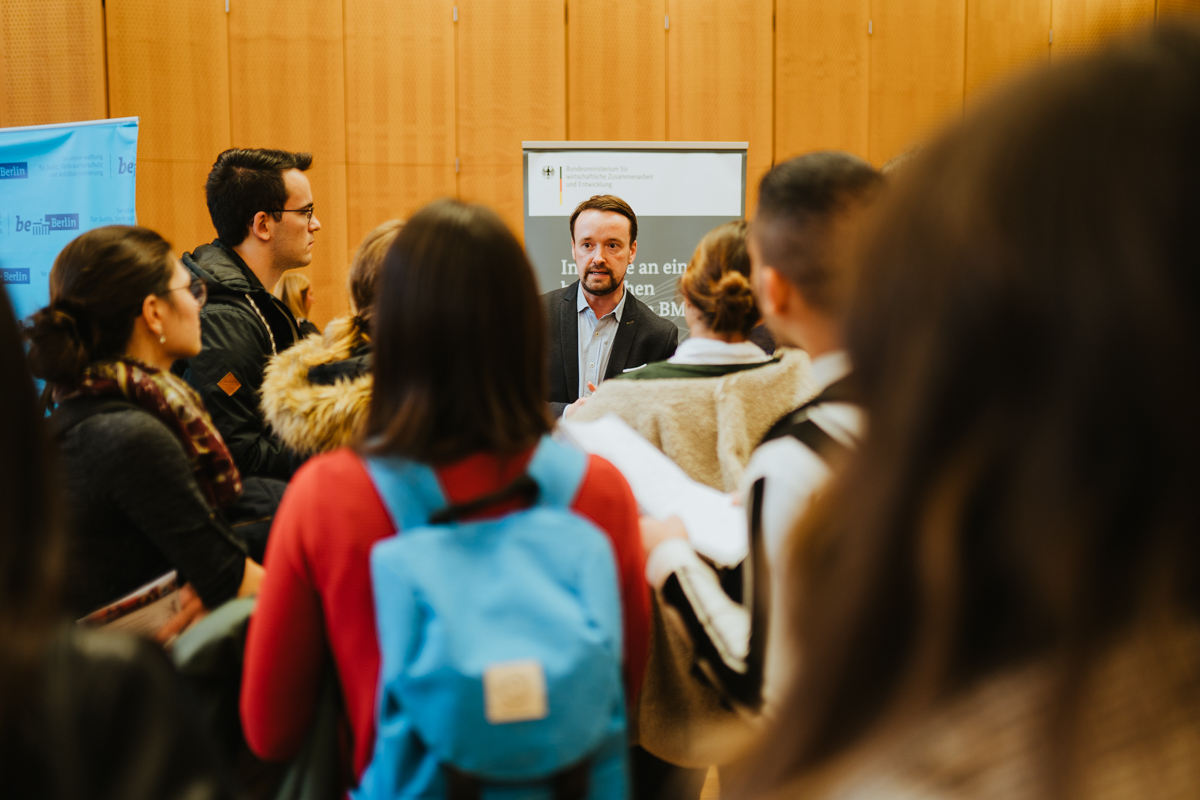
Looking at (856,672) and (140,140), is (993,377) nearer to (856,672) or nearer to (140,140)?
(856,672)

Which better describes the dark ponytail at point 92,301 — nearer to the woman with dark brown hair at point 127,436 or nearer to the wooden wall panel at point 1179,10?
the woman with dark brown hair at point 127,436

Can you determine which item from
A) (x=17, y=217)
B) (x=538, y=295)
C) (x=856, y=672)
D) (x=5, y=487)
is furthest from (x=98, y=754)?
(x=17, y=217)

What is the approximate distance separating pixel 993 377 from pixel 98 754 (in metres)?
0.60

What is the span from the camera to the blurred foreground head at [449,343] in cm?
114

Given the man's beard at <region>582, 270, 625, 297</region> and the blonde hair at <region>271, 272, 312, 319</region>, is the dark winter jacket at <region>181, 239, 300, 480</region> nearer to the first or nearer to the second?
the blonde hair at <region>271, 272, 312, 319</region>

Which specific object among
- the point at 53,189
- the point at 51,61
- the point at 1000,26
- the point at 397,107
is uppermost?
the point at 1000,26

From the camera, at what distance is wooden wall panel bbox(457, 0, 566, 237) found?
564cm

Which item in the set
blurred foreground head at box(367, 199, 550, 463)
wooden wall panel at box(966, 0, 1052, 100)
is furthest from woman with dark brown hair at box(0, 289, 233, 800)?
wooden wall panel at box(966, 0, 1052, 100)

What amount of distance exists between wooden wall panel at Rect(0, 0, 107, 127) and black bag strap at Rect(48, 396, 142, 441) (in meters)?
4.91

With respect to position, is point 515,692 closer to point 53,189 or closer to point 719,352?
point 719,352

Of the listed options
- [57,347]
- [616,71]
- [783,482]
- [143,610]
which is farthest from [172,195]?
[783,482]

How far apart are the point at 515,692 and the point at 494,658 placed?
48 millimetres

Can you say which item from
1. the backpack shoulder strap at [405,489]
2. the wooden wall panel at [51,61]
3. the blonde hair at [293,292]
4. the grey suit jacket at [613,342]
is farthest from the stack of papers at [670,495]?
the wooden wall panel at [51,61]

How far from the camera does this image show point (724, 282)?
162cm
